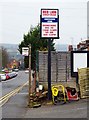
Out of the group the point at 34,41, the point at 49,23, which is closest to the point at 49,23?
the point at 49,23

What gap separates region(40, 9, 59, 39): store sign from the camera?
19781 millimetres

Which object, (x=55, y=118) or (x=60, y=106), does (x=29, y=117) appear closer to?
(x=55, y=118)

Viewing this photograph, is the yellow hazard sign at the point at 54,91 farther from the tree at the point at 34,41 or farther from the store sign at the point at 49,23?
the tree at the point at 34,41

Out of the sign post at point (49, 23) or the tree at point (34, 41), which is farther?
the tree at point (34, 41)

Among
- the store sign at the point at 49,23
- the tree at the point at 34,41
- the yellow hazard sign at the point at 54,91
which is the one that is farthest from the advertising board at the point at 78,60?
the tree at the point at 34,41

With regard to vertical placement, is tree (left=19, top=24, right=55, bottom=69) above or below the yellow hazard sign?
above

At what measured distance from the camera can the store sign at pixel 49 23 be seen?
64.9ft

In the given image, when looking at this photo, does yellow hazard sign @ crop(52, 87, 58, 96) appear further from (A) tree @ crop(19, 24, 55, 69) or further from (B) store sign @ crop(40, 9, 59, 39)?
(A) tree @ crop(19, 24, 55, 69)

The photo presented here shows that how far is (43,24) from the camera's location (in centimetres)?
1991

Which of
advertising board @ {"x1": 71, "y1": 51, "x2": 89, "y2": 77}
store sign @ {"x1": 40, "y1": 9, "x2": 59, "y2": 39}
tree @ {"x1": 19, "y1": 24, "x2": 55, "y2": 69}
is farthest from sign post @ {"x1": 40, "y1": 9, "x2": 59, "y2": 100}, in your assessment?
tree @ {"x1": 19, "y1": 24, "x2": 55, "y2": 69}

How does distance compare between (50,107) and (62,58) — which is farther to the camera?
(62,58)

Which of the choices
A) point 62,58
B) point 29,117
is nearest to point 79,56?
point 62,58

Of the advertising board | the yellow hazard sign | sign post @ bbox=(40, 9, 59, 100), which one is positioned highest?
sign post @ bbox=(40, 9, 59, 100)

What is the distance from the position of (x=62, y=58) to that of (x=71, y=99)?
4.28 m
